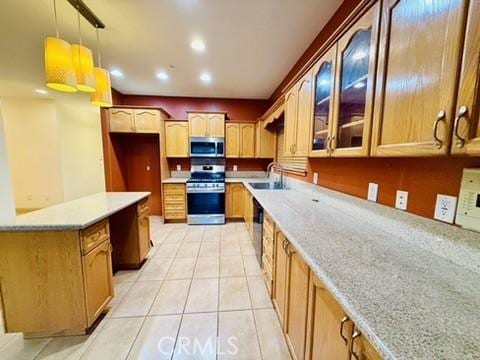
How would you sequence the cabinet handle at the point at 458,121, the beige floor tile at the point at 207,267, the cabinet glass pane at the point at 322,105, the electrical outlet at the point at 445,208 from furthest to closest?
1. the beige floor tile at the point at 207,267
2. the cabinet glass pane at the point at 322,105
3. the electrical outlet at the point at 445,208
4. the cabinet handle at the point at 458,121

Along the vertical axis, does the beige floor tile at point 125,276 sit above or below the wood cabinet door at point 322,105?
below

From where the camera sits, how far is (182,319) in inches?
72.9

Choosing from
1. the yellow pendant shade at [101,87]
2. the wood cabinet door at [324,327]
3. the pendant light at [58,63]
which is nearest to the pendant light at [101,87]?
the yellow pendant shade at [101,87]

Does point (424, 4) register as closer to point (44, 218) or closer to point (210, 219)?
point (44, 218)

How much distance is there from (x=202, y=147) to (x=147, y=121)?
3.85 feet

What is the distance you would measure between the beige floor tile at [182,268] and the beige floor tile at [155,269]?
2.7 inches

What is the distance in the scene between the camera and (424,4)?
2.77 ft

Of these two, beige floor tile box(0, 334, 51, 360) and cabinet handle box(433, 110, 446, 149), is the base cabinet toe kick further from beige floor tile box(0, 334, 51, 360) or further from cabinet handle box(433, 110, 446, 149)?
cabinet handle box(433, 110, 446, 149)

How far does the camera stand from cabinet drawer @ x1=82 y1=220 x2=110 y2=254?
5.27ft

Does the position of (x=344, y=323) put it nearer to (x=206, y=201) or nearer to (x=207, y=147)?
(x=206, y=201)

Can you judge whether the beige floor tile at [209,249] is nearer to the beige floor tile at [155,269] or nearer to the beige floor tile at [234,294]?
the beige floor tile at [155,269]

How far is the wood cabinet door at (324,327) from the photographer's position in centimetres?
80

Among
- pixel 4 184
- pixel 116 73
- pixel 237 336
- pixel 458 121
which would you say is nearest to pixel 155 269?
pixel 237 336

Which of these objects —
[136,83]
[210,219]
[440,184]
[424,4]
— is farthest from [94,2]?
[210,219]
